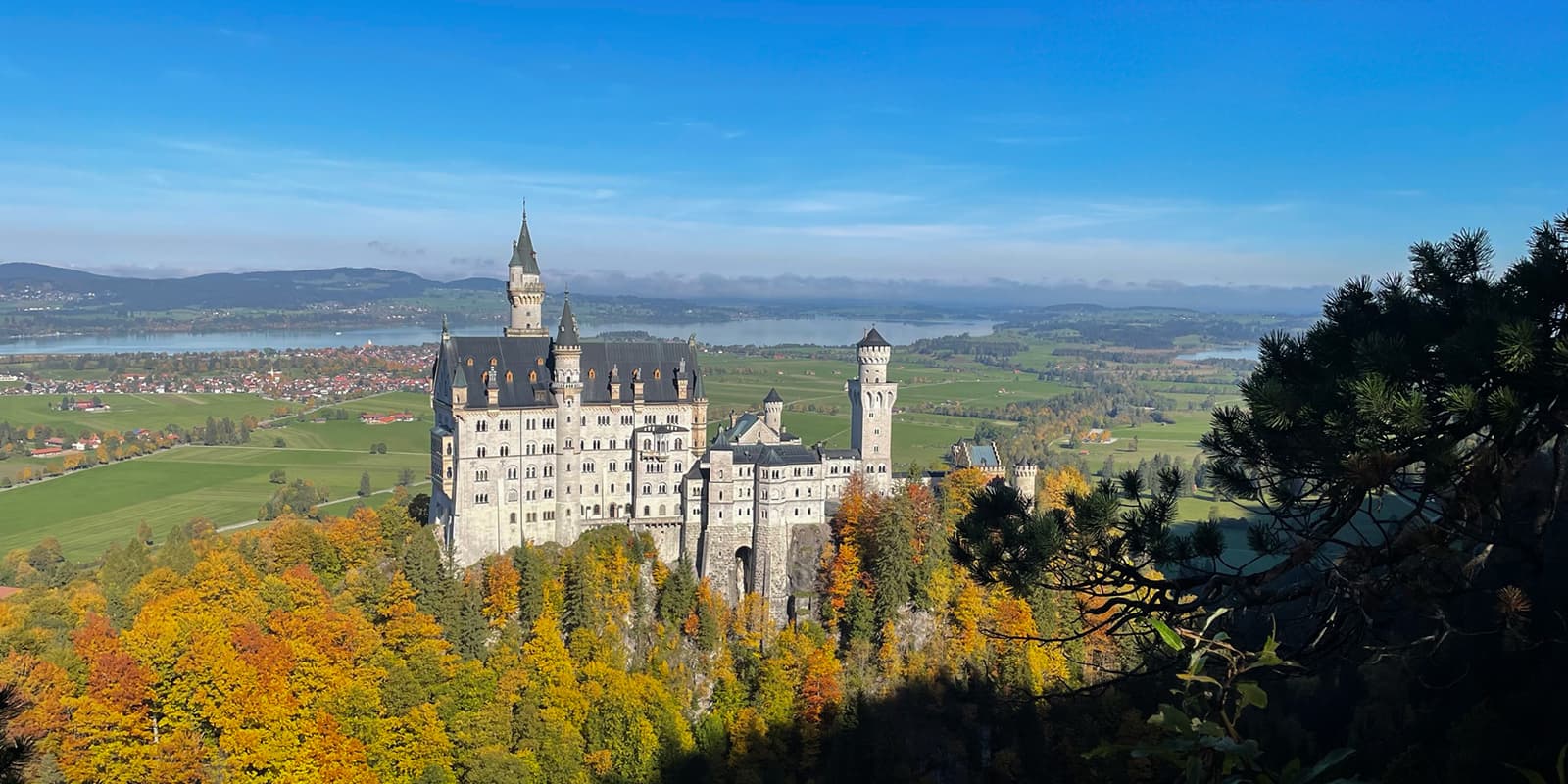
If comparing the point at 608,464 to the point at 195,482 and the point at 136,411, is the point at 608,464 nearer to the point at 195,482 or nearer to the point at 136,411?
the point at 195,482

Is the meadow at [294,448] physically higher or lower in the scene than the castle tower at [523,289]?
lower

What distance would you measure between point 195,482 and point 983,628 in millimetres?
104236

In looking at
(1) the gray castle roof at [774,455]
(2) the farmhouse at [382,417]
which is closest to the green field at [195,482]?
(2) the farmhouse at [382,417]

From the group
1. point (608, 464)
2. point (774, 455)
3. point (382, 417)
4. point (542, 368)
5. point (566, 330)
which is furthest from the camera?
point (382, 417)

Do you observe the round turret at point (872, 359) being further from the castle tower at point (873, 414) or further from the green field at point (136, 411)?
the green field at point (136, 411)

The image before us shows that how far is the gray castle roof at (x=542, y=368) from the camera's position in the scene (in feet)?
172

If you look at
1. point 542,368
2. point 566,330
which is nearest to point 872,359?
point 566,330

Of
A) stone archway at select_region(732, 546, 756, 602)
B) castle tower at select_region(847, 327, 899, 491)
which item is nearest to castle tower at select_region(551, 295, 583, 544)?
stone archway at select_region(732, 546, 756, 602)

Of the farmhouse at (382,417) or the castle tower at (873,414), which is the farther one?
the farmhouse at (382,417)

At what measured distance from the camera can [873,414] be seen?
5953cm

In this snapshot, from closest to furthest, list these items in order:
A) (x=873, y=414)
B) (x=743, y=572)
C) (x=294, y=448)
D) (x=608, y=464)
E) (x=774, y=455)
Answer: (x=774, y=455) < (x=608, y=464) < (x=743, y=572) < (x=873, y=414) < (x=294, y=448)

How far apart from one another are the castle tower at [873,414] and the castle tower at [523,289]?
1869cm

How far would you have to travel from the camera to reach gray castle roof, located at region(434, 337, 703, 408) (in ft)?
172

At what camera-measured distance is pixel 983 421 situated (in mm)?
153625
